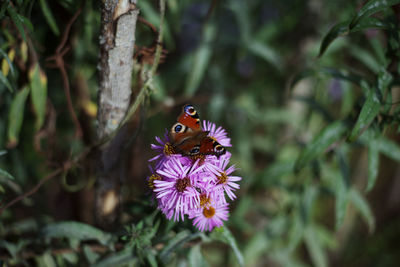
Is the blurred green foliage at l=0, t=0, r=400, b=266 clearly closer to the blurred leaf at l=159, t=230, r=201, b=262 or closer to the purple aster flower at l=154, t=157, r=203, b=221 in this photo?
the blurred leaf at l=159, t=230, r=201, b=262

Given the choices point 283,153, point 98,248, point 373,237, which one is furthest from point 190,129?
point 373,237

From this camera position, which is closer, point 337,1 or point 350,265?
point 337,1

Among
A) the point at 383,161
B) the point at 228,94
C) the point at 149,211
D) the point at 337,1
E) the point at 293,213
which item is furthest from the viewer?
the point at 383,161

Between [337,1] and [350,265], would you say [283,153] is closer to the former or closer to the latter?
[337,1]

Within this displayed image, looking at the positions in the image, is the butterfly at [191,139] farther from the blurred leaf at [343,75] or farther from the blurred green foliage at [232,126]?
the blurred leaf at [343,75]

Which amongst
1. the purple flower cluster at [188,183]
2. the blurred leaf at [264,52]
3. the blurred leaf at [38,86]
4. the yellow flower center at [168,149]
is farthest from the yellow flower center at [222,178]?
the blurred leaf at [264,52]

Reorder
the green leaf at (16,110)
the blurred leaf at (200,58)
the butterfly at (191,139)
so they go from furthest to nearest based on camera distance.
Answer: the blurred leaf at (200,58), the green leaf at (16,110), the butterfly at (191,139)

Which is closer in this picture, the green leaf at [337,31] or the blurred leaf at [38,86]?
the green leaf at [337,31]
